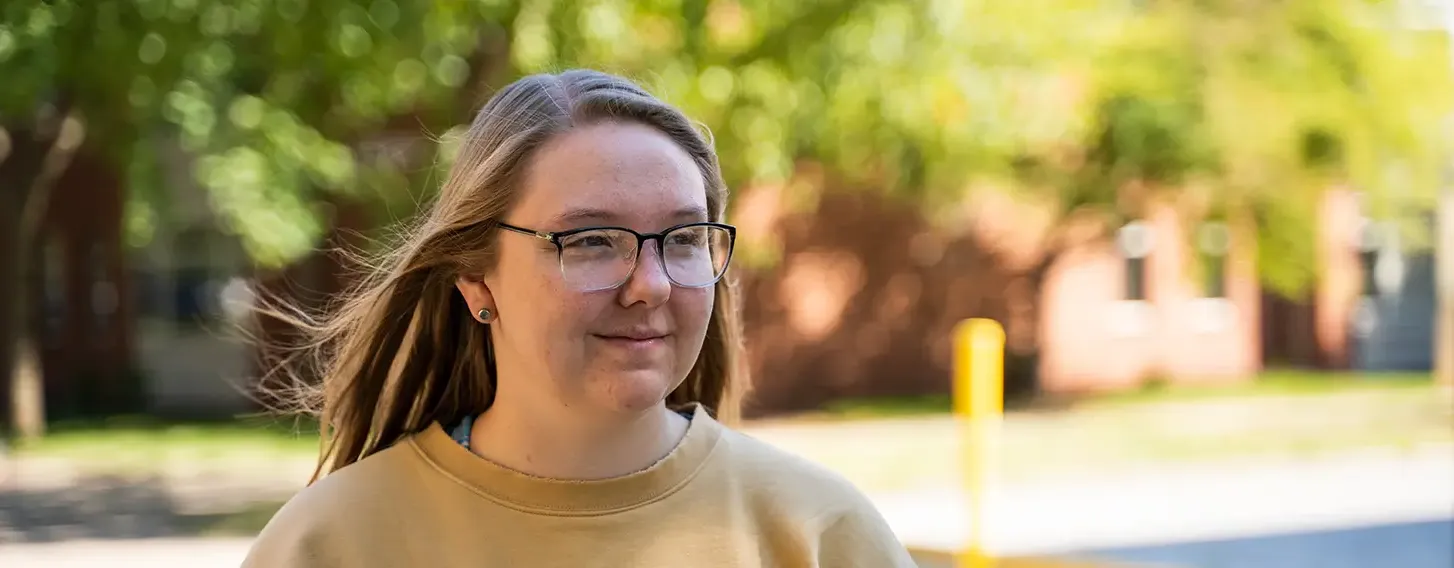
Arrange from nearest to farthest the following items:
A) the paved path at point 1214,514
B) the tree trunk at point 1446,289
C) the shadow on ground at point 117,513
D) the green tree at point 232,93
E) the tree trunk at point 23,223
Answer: the green tree at point 232,93 < the paved path at point 1214,514 < the shadow on ground at point 117,513 < the tree trunk at point 23,223 < the tree trunk at point 1446,289

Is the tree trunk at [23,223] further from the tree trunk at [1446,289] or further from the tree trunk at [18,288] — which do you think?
the tree trunk at [1446,289]

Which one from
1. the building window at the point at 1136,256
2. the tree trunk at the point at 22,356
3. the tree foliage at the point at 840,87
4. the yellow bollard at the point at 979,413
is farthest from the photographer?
the building window at the point at 1136,256

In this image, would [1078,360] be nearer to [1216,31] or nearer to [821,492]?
[1216,31]

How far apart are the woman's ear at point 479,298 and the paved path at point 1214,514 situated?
6.62m

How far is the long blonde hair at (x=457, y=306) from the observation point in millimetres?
1896

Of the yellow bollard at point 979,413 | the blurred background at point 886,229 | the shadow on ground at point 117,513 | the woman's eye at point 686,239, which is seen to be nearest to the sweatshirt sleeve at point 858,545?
the woman's eye at point 686,239

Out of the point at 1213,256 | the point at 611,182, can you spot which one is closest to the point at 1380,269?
the point at 1213,256

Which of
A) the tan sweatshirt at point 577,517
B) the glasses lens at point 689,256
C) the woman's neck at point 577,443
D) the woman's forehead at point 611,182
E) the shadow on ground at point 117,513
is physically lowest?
the shadow on ground at point 117,513

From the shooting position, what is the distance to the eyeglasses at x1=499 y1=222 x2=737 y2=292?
5.78ft

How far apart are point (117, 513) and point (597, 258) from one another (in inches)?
392

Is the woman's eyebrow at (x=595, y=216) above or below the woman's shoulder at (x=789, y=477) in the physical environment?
above

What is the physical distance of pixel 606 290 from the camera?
176 centimetres

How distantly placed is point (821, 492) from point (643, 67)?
786 cm

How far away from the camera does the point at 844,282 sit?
758 inches
